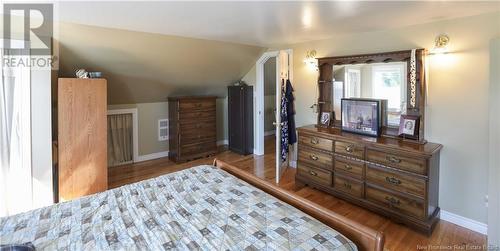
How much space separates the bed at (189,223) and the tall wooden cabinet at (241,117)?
3145mm

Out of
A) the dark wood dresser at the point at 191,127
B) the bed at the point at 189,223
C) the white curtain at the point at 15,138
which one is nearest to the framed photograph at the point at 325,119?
the bed at the point at 189,223

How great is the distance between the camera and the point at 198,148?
4953 millimetres

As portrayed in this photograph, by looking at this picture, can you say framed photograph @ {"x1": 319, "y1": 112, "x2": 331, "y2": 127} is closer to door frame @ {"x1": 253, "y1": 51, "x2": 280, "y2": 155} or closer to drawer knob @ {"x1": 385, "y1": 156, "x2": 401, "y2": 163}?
drawer knob @ {"x1": 385, "y1": 156, "x2": 401, "y2": 163}

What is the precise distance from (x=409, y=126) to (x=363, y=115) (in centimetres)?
51

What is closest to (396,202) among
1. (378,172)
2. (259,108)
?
(378,172)

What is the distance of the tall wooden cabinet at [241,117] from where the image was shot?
5012 millimetres

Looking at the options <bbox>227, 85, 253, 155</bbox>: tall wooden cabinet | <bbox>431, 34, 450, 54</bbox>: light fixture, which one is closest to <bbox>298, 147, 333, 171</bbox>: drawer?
<bbox>431, 34, 450, 54</bbox>: light fixture

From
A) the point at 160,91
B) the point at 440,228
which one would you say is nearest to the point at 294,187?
the point at 440,228

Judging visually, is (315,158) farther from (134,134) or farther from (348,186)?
(134,134)

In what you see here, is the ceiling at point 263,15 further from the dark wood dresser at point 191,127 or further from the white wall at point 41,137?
the dark wood dresser at point 191,127

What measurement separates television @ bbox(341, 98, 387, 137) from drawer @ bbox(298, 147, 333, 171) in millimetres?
454

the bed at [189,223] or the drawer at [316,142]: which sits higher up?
the drawer at [316,142]

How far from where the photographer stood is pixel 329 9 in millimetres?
2271

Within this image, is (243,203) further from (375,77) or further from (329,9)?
(375,77)
